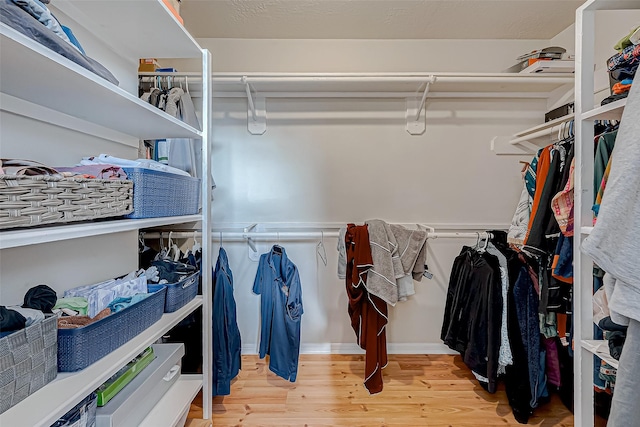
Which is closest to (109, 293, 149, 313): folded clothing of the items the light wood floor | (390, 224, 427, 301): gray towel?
the light wood floor

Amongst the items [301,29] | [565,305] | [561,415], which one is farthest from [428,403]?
[301,29]

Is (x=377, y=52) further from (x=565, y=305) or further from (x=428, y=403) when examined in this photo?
(x=428, y=403)

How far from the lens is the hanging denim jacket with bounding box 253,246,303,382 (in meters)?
1.71

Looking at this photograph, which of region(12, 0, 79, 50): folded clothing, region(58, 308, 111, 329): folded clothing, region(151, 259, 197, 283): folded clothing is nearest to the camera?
region(12, 0, 79, 50): folded clothing

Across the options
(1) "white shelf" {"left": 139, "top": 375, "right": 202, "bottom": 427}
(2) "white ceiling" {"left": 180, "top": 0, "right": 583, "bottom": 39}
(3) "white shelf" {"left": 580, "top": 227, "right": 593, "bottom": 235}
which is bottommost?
(1) "white shelf" {"left": 139, "top": 375, "right": 202, "bottom": 427}

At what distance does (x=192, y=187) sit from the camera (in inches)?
50.8

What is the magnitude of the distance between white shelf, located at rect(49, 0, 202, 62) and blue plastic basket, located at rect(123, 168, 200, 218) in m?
0.55

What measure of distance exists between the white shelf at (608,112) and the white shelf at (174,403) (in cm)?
177

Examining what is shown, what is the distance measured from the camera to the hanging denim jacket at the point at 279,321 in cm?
171

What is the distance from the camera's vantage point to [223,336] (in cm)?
162

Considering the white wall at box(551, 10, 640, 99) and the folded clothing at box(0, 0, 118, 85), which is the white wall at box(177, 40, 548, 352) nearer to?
the white wall at box(551, 10, 640, 99)

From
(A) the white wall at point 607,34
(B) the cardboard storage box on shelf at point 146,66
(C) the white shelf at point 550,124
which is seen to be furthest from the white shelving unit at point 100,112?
(A) the white wall at point 607,34

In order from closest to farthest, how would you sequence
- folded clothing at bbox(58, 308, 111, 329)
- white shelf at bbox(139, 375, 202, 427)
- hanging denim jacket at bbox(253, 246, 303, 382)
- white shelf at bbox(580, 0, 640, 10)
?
folded clothing at bbox(58, 308, 111, 329) < white shelf at bbox(580, 0, 640, 10) < white shelf at bbox(139, 375, 202, 427) < hanging denim jacket at bbox(253, 246, 303, 382)

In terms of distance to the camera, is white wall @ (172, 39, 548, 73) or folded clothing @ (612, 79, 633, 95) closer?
folded clothing @ (612, 79, 633, 95)
